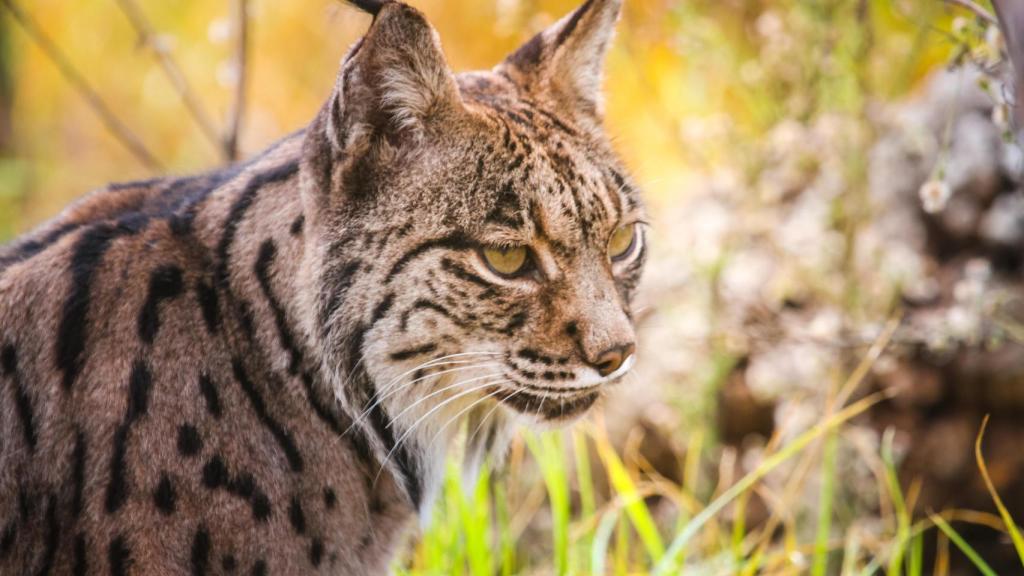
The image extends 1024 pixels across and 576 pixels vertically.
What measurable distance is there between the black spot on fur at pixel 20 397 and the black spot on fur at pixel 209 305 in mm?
524

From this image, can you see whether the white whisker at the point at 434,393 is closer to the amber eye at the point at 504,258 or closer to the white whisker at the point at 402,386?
the white whisker at the point at 402,386

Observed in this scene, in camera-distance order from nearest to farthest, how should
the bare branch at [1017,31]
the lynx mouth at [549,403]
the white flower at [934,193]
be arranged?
the bare branch at [1017,31]
the lynx mouth at [549,403]
the white flower at [934,193]

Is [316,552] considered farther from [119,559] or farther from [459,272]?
[459,272]

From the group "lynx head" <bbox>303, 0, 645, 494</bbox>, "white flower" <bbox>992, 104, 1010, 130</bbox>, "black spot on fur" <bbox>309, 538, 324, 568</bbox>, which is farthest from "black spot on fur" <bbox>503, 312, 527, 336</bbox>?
"white flower" <bbox>992, 104, 1010, 130</bbox>

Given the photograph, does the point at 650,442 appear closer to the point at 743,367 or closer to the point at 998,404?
the point at 743,367

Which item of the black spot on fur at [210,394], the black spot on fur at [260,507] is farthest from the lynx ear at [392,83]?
the black spot on fur at [260,507]

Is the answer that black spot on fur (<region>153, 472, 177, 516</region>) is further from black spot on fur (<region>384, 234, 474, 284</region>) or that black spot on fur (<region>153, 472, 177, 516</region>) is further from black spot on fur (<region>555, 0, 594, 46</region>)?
black spot on fur (<region>555, 0, 594, 46</region>)

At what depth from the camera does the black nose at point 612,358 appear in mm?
3184

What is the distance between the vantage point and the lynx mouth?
3.32 m

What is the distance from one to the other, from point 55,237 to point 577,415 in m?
1.70

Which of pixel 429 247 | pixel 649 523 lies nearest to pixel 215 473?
pixel 429 247

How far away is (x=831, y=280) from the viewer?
19.6 feet

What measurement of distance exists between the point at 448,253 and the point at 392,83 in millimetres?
515

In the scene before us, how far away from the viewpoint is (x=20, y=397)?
3.05 metres
